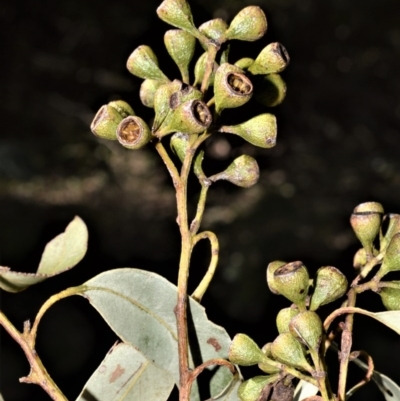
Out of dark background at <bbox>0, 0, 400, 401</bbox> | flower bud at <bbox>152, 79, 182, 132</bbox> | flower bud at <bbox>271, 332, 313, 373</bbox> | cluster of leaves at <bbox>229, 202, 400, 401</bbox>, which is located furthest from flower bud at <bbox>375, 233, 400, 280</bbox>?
dark background at <bbox>0, 0, 400, 401</bbox>

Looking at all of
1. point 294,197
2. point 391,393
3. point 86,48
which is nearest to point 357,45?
point 294,197

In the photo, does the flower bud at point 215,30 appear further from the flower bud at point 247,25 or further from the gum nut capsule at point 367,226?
the gum nut capsule at point 367,226

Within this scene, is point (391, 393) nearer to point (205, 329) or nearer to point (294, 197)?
point (205, 329)

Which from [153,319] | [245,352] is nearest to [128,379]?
[153,319]

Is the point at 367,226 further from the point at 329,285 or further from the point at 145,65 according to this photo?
the point at 145,65

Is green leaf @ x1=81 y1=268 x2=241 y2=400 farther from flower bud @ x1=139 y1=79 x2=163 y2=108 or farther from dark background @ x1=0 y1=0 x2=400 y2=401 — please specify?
dark background @ x1=0 y1=0 x2=400 y2=401
